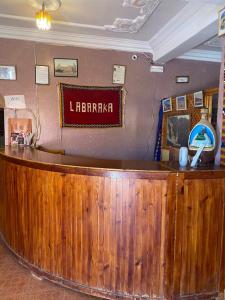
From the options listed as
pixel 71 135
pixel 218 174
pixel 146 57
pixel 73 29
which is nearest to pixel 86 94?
pixel 71 135

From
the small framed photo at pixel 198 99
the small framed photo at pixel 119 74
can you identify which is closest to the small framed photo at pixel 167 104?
the small framed photo at pixel 198 99

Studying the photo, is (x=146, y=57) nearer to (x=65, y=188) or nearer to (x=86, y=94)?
(x=86, y=94)

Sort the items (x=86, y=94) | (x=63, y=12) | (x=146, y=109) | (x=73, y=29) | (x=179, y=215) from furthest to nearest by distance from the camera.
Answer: (x=146, y=109)
(x=86, y=94)
(x=73, y=29)
(x=63, y=12)
(x=179, y=215)

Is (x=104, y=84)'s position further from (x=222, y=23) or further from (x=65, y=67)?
(x=222, y=23)

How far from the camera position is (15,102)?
3.29m

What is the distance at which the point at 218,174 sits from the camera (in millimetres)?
1719

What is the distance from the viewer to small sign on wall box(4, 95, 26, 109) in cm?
327

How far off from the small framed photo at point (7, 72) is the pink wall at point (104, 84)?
2.3 inches

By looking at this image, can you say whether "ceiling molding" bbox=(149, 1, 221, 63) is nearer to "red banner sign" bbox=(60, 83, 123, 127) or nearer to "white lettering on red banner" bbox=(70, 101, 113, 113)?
"red banner sign" bbox=(60, 83, 123, 127)

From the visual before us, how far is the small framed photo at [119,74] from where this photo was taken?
359 cm

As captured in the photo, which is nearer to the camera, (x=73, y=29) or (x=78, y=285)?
(x=78, y=285)

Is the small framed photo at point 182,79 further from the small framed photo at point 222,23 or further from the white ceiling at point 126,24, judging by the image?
the small framed photo at point 222,23

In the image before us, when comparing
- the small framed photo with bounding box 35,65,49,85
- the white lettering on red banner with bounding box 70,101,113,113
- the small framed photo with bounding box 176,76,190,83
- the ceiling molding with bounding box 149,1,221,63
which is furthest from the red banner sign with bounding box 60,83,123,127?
the small framed photo with bounding box 176,76,190,83

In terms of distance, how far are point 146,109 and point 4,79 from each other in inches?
78.7
